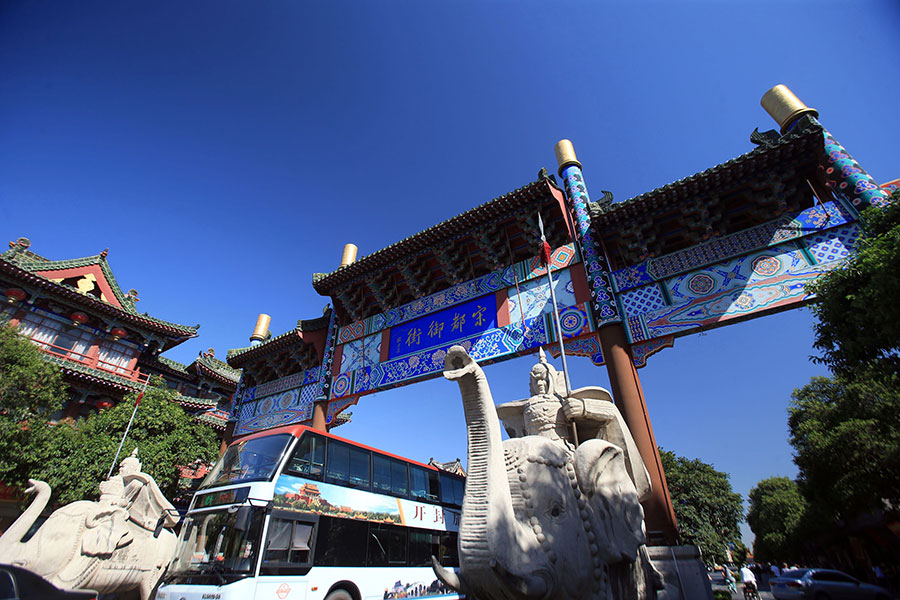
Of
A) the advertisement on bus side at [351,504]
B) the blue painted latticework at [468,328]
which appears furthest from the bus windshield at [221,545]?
the blue painted latticework at [468,328]

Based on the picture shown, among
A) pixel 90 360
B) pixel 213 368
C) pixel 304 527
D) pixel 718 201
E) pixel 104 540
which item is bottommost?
pixel 104 540

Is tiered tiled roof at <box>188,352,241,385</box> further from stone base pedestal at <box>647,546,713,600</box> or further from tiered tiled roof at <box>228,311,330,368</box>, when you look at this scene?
stone base pedestal at <box>647,546,713,600</box>

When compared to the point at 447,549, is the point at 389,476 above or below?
above

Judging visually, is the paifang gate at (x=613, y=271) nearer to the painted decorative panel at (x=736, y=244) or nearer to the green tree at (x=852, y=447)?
the painted decorative panel at (x=736, y=244)

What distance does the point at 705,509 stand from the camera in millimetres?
18234

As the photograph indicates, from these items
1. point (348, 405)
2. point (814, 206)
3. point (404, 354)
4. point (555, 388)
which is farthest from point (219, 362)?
point (814, 206)

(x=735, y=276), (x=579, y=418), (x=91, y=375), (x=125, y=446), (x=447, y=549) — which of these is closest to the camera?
(x=579, y=418)

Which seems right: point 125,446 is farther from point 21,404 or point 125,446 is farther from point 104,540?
point 104,540

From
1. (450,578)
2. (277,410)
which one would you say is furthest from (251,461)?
(277,410)

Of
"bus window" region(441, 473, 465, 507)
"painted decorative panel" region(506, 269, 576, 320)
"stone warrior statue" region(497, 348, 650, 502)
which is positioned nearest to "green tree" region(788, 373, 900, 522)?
"painted decorative panel" region(506, 269, 576, 320)

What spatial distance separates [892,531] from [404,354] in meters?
21.7

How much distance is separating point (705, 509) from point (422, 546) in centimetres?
1640

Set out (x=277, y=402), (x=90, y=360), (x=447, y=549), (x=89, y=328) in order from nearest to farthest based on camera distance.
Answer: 1. (x=447, y=549)
2. (x=277, y=402)
3. (x=90, y=360)
4. (x=89, y=328)

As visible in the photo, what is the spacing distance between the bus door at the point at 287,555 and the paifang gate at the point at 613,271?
5.06 m
